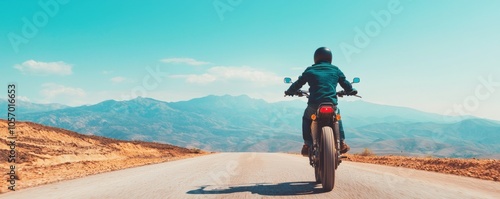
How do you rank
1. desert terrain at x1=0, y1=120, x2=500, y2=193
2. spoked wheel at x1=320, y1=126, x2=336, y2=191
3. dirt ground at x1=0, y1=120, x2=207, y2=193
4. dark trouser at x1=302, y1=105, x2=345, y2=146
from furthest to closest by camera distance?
1. dirt ground at x1=0, y1=120, x2=207, y2=193
2. desert terrain at x1=0, y1=120, x2=500, y2=193
3. dark trouser at x1=302, y1=105, x2=345, y2=146
4. spoked wheel at x1=320, y1=126, x2=336, y2=191

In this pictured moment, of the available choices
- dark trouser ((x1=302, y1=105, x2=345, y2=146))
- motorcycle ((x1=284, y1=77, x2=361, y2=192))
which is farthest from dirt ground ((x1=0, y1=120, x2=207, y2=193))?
motorcycle ((x1=284, y1=77, x2=361, y2=192))

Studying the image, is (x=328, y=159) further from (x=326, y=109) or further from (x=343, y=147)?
(x=343, y=147)

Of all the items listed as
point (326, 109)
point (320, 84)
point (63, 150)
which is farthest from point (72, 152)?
point (326, 109)

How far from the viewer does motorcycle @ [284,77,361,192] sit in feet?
22.3

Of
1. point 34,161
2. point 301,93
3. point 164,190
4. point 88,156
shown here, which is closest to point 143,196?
point 164,190

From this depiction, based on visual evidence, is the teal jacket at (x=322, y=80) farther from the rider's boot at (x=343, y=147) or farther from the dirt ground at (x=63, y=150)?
the dirt ground at (x=63, y=150)

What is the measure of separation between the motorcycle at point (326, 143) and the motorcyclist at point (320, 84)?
256 millimetres

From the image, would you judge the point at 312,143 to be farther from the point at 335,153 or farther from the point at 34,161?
the point at 34,161

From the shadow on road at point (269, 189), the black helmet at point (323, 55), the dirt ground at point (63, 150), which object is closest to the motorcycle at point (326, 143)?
the shadow on road at point (269, 189)

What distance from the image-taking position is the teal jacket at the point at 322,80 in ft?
25.1

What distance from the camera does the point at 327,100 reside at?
761 cm

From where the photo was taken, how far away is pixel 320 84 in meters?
7.76

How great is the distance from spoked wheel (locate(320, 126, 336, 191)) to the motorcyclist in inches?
29.1

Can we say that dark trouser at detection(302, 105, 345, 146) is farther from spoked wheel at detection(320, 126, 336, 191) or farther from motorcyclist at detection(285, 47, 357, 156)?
spoked wheel at detection(320, 126, 336, 191)
